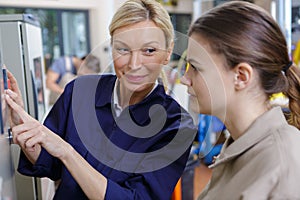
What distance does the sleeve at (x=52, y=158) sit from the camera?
3.58 feet

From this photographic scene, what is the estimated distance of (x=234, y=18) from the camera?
87 centimetres

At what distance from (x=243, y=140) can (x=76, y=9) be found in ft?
19.1

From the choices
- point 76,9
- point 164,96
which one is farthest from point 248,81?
point 76,9

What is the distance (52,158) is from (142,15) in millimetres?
518

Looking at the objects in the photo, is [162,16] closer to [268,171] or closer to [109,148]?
[109,148]

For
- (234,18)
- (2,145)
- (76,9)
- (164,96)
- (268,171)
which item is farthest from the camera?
(76,9)

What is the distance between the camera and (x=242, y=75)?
0.88 metres

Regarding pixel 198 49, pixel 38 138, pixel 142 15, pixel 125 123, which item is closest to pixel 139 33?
pixel 142 15

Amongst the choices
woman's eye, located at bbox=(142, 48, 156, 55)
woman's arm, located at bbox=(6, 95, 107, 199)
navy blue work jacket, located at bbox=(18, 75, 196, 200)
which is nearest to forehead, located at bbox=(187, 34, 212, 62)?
woman's eye, located at bbox=(142, 48, 156, 55)

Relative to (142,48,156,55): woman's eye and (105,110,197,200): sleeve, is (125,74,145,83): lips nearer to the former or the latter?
(142,48,156,55): woman's eye

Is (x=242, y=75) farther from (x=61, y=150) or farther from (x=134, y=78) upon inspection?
(x=61, y=150)

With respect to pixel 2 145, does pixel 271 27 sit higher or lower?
higher

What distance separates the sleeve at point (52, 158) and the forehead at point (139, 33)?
0.28m

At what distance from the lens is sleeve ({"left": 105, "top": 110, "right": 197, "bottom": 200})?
1.00 metres
